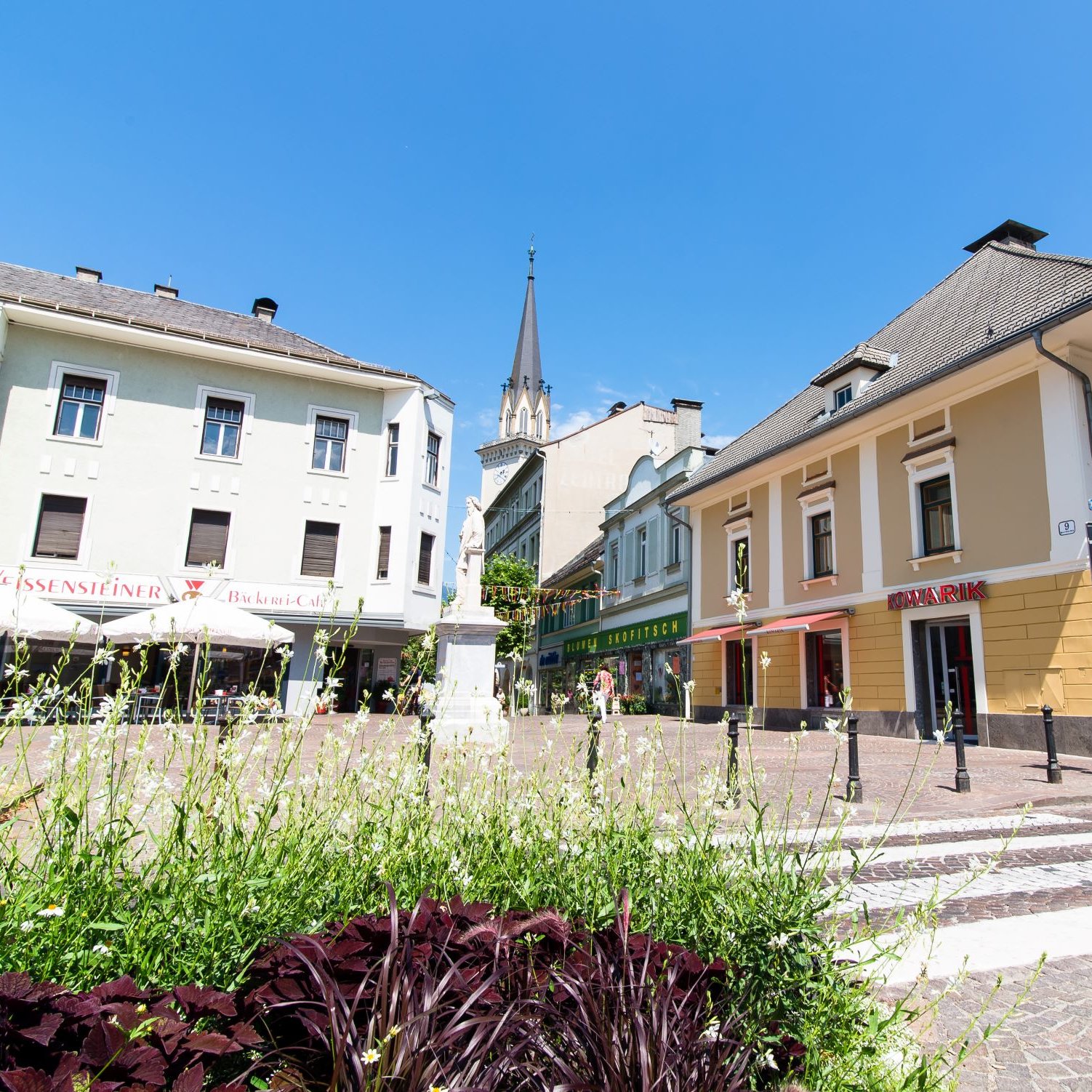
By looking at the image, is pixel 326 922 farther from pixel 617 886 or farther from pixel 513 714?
pixel 513 714

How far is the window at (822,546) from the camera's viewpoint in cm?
1945

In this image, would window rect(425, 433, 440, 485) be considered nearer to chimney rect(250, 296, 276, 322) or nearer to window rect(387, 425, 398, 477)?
window rect(387, 425, 398, 477)

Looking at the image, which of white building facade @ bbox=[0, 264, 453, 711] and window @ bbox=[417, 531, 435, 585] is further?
window @ bbox=[417, 531, 435, 585]

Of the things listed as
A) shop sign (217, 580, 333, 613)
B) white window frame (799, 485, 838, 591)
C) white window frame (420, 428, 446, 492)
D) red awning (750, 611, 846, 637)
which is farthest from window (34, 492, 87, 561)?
white window frame (799, 485, 838, 591)

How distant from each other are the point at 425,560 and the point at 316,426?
5661mm

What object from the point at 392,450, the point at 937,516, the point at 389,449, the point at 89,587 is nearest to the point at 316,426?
the point at 389,449

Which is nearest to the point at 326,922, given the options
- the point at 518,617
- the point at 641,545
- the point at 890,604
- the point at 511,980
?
the point at 511,980

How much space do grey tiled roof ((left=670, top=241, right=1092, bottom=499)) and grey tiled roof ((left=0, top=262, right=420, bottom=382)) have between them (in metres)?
12.3

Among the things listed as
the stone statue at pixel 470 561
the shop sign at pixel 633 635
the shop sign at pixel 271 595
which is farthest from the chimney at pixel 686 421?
the stone statue at pixel 470 561

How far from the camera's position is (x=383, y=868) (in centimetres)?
296

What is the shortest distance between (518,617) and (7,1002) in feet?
122

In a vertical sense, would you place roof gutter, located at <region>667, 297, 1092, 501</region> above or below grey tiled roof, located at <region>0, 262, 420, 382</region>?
below

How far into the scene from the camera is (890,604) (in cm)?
1670

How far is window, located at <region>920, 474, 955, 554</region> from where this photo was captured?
1582 cm
